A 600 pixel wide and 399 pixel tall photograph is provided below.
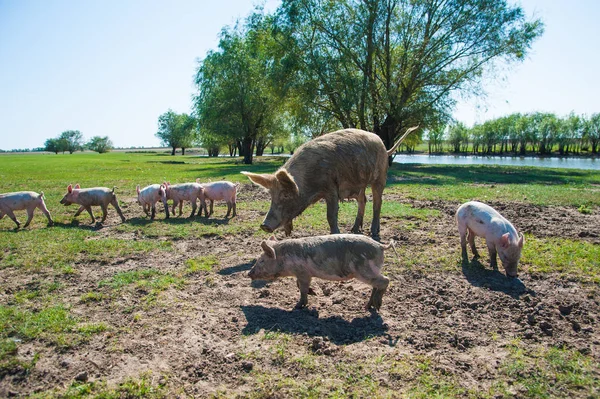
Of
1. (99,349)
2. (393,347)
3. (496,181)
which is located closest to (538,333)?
(393,347)

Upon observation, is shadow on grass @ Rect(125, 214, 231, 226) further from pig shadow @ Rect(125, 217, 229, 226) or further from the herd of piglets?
the herd of piglets

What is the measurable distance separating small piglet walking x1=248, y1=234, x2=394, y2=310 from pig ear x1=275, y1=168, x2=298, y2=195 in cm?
144

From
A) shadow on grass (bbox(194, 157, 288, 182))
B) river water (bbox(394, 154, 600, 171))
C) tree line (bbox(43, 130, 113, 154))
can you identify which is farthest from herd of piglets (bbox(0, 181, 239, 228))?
tree line (bbox(43, 130, 113, 154))

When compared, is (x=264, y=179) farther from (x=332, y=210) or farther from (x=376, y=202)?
(x=376, y=202)

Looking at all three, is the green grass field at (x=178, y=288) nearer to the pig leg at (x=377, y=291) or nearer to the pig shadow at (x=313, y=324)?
the pig shadow at (x=313, y=324)

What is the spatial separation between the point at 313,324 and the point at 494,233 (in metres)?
3.61

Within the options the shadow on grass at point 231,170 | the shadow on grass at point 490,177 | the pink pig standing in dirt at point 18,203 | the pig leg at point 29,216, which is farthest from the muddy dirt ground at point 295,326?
the shadow on grass at point 231,170

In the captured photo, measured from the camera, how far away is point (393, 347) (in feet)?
13.4

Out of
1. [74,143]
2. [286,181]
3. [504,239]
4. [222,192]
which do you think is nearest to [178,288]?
[286,181]

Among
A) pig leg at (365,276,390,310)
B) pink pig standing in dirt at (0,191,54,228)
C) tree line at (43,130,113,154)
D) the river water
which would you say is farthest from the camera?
tree line at (43,130,113,154)

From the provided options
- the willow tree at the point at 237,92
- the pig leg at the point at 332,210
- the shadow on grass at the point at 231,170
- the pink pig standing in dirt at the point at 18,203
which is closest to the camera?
the pig leg at the point at 332,210

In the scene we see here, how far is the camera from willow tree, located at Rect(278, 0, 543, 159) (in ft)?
90.1

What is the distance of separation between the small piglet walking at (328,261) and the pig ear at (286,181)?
1.44m

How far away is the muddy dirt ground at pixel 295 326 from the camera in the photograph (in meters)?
3.64
